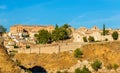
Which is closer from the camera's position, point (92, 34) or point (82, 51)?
point (82, 51)

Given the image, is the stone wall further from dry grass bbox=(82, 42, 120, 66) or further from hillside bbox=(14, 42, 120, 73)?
dry grass bbox=(82, 42, 120, 66)

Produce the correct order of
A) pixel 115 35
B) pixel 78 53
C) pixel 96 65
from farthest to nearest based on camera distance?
pixel 115 35 → pixel 78 53 → pixel 96 65

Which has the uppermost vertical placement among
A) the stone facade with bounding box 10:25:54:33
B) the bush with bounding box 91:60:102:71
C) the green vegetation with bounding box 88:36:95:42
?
the stone facade with bounding box 10:25:54:33

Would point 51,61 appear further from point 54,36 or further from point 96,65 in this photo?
point 54,36

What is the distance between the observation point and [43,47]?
68.8 metres

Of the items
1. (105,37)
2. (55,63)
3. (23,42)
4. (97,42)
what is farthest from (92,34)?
(23,42)

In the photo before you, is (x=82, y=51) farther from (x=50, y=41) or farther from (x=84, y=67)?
(x=50, y=41)

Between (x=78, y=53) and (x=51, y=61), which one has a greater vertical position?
(x=78, y=53)

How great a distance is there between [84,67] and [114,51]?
707 centimetres

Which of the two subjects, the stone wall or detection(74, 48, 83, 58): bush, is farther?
the stone wall

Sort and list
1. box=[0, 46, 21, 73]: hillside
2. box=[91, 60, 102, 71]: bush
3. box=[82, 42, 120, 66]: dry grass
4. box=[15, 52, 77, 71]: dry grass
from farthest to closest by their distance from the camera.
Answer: box=[15, 52, 77, 71]: dry grass
box=[82, 42, 120, 66]: dry grass
box=[91, 60, 102, 71]: bush
box=[0, 46, 21, 73]: hillside

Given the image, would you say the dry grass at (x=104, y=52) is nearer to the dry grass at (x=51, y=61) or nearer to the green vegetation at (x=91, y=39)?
the dry grass at (x=51, y=61)

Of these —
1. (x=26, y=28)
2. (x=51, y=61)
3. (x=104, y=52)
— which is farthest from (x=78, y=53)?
(x=26, y=28)

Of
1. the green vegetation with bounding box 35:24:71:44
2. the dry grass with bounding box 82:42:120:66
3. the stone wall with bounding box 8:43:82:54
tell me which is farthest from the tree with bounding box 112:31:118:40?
the green vegetation with bounding box 35:24:71:44
